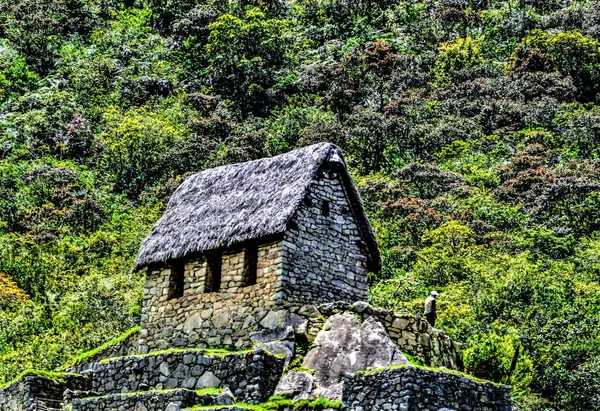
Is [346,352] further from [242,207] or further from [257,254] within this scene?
[242,207]

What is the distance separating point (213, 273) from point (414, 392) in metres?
7.29

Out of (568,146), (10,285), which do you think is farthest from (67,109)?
(568,146)

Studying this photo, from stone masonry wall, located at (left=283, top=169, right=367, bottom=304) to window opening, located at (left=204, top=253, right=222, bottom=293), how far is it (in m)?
1.90

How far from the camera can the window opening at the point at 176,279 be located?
20.0 metres

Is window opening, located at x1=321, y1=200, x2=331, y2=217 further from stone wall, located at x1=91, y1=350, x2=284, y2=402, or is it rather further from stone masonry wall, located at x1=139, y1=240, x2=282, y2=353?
stone wall, located at x1=91, y1=350, x2=284, y2=402

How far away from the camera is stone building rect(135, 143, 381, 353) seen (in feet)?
59.9

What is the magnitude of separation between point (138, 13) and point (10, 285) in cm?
4752

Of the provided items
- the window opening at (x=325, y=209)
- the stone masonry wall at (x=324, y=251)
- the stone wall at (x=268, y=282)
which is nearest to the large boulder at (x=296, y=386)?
the stone wall at (x=268, y=282)

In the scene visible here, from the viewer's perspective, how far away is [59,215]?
5344 cm

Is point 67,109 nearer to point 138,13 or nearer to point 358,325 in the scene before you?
point 138,13

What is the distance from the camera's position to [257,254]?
18641 millimetres

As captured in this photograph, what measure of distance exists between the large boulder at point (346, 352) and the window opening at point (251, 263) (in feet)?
8.72

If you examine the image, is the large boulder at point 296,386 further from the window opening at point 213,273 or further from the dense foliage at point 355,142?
the dense foliage at point 355,142

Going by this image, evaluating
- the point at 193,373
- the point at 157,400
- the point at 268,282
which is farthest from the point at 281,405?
the point at 268,282
